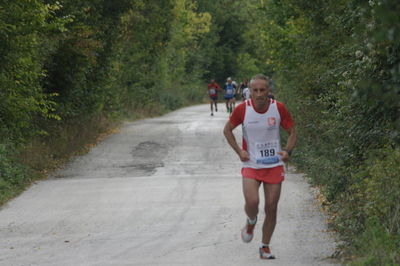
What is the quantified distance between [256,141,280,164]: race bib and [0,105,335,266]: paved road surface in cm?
107

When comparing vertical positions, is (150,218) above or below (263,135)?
below

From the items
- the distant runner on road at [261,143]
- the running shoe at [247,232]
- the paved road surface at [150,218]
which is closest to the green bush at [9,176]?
the paved road surface at [150,218]

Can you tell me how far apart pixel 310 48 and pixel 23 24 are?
7156 mm

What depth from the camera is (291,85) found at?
72.5 feet

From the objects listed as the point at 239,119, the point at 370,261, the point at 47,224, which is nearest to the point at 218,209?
the point at 47,224

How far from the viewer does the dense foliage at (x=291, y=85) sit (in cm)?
770

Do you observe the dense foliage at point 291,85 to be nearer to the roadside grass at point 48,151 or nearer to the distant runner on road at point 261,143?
the roadside grass at point 48,151

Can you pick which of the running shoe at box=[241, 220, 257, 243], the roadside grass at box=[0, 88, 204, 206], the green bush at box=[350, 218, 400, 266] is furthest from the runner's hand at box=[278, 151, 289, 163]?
the roadside grass at box=[0, 88, 204, 206]

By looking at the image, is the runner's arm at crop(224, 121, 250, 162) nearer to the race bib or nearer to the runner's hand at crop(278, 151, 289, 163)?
the race bib

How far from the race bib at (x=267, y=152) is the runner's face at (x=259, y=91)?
17.0 inches

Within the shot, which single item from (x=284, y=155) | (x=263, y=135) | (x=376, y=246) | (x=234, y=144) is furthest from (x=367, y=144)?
(x=376, y=246)

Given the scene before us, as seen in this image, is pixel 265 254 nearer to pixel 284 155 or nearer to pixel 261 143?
pixel 284 155

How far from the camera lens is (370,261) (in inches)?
273

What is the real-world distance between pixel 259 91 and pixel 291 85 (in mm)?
14294
